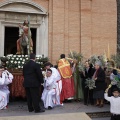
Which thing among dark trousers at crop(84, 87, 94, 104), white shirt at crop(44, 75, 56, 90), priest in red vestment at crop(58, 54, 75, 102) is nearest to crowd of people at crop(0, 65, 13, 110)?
white shirt at crop(44, 75, 56, 90)

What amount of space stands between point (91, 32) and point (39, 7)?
11.2 ft

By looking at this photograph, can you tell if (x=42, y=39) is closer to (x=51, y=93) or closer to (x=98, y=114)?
(x=51, y=93)

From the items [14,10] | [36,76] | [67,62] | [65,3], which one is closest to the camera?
[36,76]

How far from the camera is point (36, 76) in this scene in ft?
22.7

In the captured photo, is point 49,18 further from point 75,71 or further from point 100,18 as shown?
point 75,71

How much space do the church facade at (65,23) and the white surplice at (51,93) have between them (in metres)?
5.33

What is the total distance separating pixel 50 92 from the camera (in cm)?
770

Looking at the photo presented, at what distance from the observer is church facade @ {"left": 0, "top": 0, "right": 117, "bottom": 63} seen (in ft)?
41.8

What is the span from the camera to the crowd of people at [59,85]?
685 centimetres

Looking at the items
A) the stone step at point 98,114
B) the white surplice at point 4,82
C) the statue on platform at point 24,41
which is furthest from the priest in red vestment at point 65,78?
the statue on platform at point 24,41

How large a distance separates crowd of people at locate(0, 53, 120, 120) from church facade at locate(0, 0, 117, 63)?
14.8 ft

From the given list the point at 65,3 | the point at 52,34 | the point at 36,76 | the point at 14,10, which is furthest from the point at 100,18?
the point at 36,76

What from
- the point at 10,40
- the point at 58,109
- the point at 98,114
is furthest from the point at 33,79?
the point at 10,40

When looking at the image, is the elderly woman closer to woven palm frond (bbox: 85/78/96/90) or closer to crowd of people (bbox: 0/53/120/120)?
crowd of people (bbox: 0/53/120/120)
